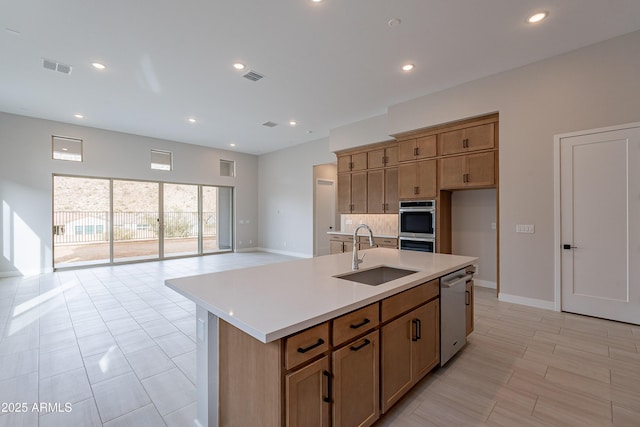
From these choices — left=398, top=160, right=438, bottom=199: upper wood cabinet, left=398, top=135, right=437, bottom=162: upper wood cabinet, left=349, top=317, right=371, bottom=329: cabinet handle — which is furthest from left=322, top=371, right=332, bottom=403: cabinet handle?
left=398, top=135, right=437, bottom=162: upper wood cabinet

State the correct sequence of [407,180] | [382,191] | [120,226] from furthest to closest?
1. [120,226]
2. [382,191]
3. [407,180]

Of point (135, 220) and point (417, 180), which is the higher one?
point (417, 180)

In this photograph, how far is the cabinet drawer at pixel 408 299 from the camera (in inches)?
67.8

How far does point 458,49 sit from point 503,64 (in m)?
0.87

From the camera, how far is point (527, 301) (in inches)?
155

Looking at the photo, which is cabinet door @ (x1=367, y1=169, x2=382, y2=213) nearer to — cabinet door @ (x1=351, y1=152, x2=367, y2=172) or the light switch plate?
cabinet door @ (x1=351, y1=152, x2=367, y2=172)

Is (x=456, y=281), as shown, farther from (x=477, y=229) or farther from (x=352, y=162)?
(x=352, y=162)

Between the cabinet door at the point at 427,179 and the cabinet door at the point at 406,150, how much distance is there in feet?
0.76

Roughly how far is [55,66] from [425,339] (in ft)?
18.4

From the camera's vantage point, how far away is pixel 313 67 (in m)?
3.96

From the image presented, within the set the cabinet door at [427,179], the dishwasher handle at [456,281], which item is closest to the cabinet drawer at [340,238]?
the cabinet door at [427,179]

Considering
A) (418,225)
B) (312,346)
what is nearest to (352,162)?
(418,225)

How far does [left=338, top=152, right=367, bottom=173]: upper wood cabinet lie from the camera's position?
251 inches

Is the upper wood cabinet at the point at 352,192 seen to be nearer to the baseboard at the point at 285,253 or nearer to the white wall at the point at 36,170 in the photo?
the baseboard at the point at 285,253
